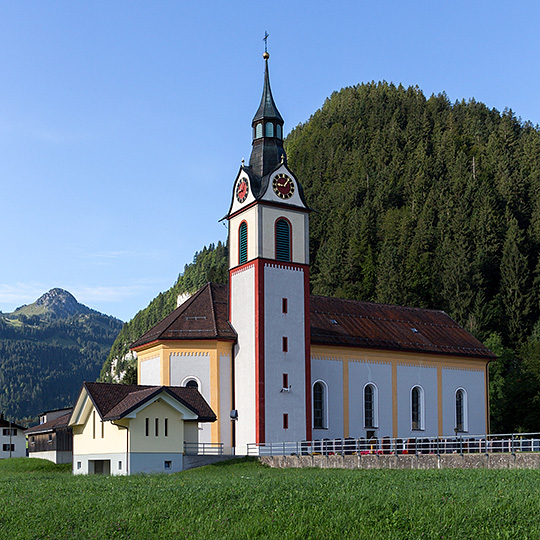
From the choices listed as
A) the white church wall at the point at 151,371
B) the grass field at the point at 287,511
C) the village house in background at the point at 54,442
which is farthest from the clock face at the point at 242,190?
the grass field at the point at 287,511

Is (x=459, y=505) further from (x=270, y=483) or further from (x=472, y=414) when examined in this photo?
(x=472, y=414)

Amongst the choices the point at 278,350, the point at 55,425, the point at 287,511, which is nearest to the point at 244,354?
the point at 278,350

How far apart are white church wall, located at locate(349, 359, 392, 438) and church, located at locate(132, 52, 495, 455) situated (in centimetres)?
7

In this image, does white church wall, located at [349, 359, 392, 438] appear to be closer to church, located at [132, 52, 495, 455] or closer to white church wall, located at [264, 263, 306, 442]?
church, located at [132, 52, 495, 455]

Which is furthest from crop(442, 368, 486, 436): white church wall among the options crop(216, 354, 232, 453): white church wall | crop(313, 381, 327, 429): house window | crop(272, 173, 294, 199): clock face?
crop(272, 173, 294, 199): clock face

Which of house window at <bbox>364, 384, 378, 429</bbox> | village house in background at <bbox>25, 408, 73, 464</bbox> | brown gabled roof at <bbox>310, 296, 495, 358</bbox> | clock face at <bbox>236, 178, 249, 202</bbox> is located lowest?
village house in background at <bbox>25, 408, 73, 464</bbox>

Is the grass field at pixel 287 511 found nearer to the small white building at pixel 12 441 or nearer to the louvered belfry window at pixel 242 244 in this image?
the louvered belfry window at pixel 242 244

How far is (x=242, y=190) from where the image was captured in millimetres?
47531

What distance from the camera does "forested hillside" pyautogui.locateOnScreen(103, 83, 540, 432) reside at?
90.4 meters

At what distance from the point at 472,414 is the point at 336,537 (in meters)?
40.3

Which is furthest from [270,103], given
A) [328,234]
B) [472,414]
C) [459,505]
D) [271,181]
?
[328,234]

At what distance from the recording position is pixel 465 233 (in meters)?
104

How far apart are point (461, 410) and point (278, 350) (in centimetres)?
1788

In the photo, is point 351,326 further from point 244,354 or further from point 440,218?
point 440,218
